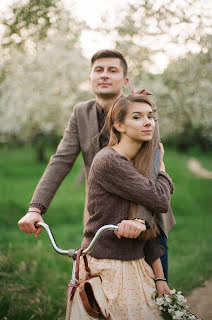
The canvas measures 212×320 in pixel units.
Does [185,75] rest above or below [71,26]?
below

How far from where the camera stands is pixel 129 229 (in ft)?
7.32

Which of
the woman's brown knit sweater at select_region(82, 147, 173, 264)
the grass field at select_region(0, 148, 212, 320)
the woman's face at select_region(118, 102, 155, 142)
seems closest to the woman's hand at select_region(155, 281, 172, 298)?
the woman's brown knit sweater at select_region(82, 147, 173, 264)

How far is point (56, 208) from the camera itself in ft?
39.3

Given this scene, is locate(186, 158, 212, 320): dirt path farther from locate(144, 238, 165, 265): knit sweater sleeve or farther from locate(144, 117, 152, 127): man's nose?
locate(144, 117, 152, 127): man's nose

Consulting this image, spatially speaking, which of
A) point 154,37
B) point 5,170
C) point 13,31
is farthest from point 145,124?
point 5,170

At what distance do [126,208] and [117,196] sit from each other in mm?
91

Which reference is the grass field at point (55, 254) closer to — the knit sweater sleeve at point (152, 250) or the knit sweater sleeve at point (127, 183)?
the knit sweater sleeve at point (152, 250)

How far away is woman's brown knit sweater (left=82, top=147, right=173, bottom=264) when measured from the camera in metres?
2.32

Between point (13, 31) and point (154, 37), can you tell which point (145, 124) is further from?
point (154, 37)

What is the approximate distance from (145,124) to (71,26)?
7.22m

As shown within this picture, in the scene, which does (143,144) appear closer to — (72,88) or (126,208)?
(126,208)

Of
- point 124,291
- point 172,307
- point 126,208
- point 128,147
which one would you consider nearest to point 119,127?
point 128,147

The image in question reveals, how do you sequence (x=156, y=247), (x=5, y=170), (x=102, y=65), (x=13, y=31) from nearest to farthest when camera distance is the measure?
(x=156, y=247) < (x=102, y=65) < (x=13, y=31) < (x=5, y=170)

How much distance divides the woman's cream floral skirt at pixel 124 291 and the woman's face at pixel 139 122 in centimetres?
78
